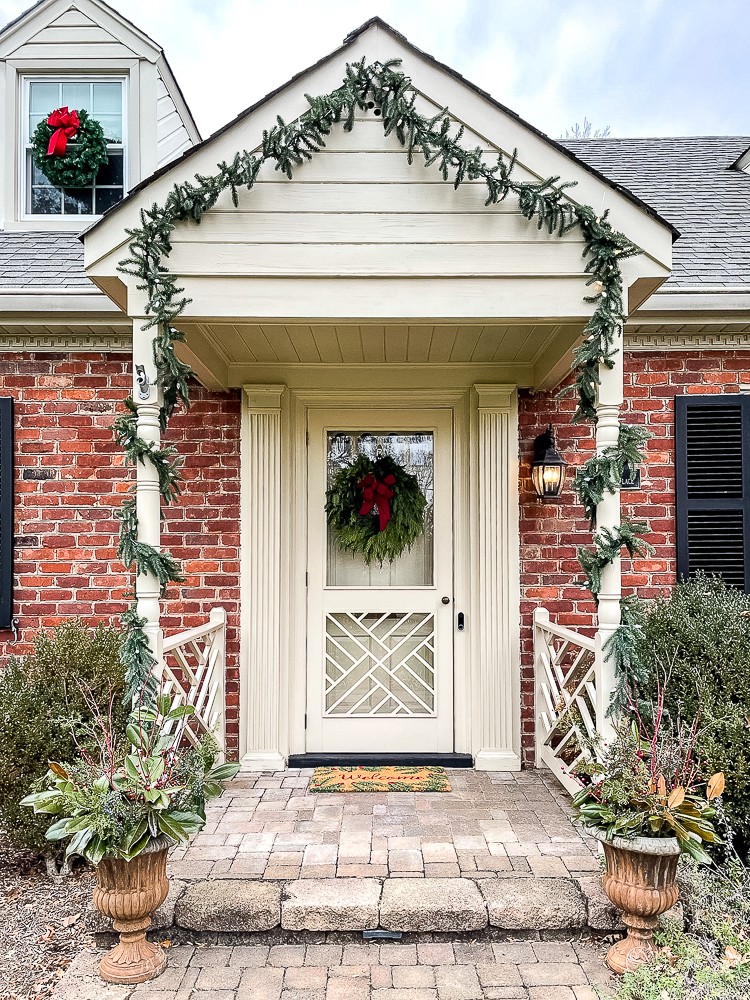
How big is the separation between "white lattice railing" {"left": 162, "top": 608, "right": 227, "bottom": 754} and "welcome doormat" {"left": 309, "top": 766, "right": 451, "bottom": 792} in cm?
65

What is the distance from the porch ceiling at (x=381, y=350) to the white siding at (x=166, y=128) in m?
1.96

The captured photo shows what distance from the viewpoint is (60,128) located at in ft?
15.9

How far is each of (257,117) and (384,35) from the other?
675mm

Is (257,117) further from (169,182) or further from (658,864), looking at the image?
(658,864)

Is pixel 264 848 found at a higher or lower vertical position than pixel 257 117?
lower

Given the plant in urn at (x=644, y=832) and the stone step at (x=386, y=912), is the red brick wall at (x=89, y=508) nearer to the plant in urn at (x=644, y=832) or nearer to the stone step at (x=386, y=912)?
the stone step at (x=386, y=912)

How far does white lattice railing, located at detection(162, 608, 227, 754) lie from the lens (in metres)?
3.88

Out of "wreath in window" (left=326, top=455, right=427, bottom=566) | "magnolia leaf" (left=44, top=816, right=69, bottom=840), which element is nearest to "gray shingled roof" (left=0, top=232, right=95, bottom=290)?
"wreath in window" (left=326, top=455, right=427, bottom=566)

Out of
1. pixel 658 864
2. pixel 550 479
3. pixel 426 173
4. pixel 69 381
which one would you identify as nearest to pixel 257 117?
pixel 426 173

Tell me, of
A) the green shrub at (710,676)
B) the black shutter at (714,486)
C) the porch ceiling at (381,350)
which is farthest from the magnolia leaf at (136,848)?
the black shutter at (714,486)

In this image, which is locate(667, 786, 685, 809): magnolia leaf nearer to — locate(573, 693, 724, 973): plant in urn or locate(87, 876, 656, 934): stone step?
locate(573, 693, 724, 973): plant in urn

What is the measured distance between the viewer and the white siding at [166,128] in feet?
16.6

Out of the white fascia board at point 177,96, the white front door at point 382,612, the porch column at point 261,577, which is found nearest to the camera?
the porch column at point 261,577

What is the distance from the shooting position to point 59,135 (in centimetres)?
484
